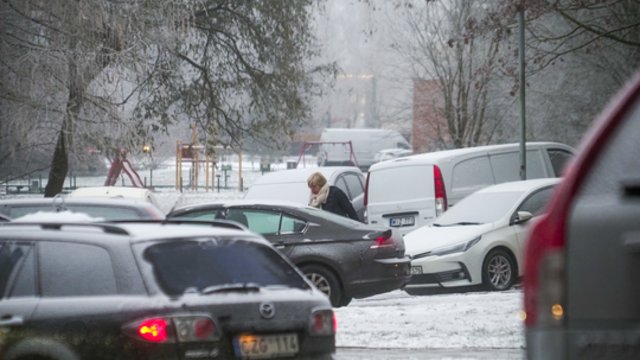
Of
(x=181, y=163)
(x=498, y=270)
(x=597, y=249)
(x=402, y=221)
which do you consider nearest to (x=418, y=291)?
(x=498, y=270)

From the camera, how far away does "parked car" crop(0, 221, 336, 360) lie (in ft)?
23.2

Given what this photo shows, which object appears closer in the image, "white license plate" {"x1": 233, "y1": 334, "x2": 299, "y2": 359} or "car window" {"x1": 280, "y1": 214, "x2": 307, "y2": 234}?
"white license plate" {"x1": 233, "y1": 334, "x2": 299, "y2": 359}

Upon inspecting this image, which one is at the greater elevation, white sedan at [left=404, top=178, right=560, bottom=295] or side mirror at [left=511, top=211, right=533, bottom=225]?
side mirror at [left=511, top=211, right=533, bottom=225]

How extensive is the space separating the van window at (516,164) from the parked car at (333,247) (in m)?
8.09

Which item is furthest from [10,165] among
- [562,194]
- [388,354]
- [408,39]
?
[408,39]

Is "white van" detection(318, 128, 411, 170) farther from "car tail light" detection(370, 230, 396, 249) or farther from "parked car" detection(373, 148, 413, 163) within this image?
"car tail light" detection(370, 230, 396, 249)

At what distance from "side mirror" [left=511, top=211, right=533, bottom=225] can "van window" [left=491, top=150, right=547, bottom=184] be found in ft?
19.4

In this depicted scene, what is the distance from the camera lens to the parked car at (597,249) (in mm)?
3941

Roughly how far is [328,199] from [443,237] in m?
2.26

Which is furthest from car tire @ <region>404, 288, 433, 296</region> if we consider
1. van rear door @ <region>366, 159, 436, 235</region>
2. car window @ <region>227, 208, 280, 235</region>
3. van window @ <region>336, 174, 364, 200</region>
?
van window @ <region>336, 174, 364, 200</region>

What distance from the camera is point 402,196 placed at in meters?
21.4

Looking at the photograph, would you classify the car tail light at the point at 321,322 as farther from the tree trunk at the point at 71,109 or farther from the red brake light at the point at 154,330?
the tree trunk at the point at 71,109

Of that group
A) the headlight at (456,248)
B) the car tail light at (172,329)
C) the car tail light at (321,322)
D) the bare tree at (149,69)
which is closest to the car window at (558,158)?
the headlight at (456,248)

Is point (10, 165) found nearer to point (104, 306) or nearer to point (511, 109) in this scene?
point (104, 306)
